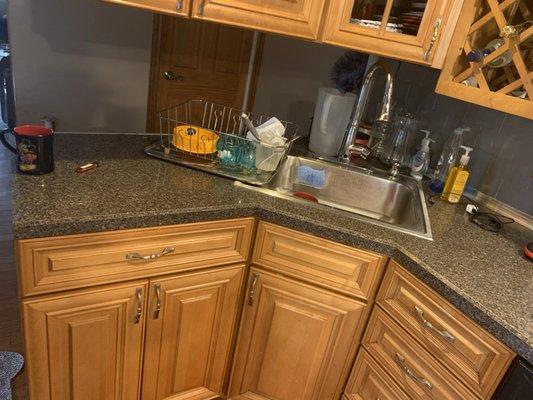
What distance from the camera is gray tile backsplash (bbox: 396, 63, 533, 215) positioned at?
1361mm

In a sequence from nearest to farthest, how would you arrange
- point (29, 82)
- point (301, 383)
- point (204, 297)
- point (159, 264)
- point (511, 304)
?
1. point (511, 304)
2. point (159, 264)
3. point (204, 297)
4. point (301, 383)
5. point (29, 82)

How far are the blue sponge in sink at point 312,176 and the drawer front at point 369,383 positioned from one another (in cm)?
69

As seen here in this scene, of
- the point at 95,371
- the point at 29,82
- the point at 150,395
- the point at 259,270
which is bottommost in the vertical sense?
the point at 150,395

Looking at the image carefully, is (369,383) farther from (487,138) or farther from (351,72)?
(351,72)

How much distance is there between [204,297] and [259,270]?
19 cm

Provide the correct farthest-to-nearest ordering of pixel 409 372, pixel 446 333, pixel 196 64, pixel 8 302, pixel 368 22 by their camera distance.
Result: pixel 196 64, pixel 8 302, pixel 368 22, pixel 409 372, pixel 446 333

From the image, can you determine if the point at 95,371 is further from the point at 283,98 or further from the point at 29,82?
the point at 283,98

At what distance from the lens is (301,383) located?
133 centimetres

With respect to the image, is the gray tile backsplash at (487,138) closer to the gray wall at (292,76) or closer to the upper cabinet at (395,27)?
the upper cabinet at (395,27)

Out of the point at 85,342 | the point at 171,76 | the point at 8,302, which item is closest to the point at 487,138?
the point at 85,342

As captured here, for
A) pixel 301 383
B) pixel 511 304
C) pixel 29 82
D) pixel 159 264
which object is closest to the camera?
pixel 511 304

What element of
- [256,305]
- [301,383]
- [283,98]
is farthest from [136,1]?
[283,98]

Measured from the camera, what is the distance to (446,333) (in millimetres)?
958

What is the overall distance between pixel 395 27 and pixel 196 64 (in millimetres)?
2209
